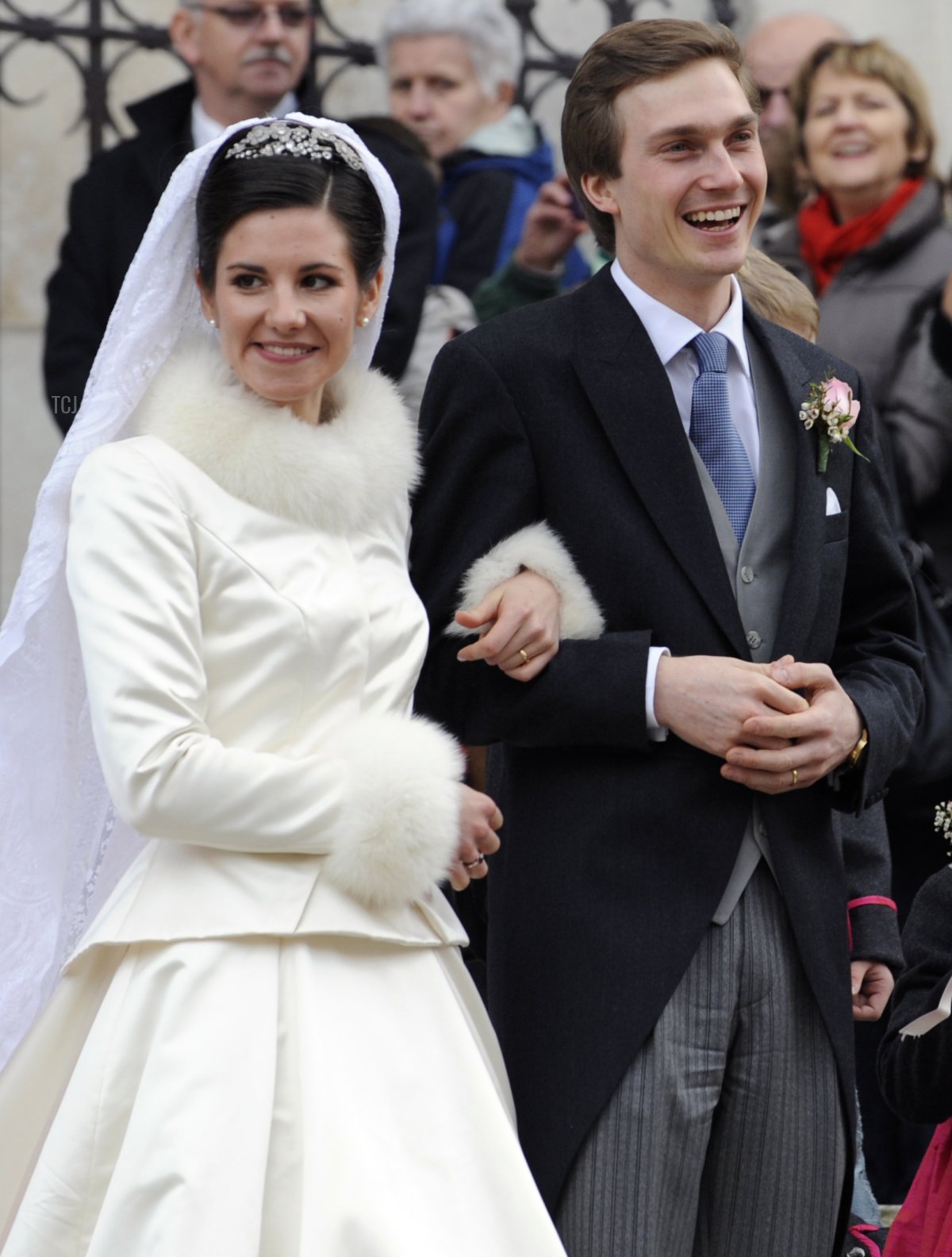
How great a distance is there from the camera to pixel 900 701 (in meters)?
2.97

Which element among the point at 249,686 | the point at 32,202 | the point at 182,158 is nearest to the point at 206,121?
the point at 182,158

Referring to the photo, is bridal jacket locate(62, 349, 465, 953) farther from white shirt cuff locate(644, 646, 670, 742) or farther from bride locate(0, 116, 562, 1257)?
white shirt cuff locate(644, 646, 670, 742)

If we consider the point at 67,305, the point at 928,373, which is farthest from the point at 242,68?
the point at 928,373

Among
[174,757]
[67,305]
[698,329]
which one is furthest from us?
[67,305]

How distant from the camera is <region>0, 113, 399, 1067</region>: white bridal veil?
9.18 feet

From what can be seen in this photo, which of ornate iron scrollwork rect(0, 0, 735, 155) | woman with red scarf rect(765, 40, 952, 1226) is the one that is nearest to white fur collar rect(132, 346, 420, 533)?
woman with red scarf rect(765, 40, 952, 1226)

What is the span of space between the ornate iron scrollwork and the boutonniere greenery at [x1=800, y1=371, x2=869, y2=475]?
125 inches

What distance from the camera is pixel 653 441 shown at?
287 cm

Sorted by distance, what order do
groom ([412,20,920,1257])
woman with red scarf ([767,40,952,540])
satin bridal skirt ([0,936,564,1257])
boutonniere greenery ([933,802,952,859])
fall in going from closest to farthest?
satin bridal skirt ([0,936,564,1257])
groom ([412,20,920,1257])
boutonniere greenery ([933,802,952,859])
woman with red scarf ([767,40,952,540])

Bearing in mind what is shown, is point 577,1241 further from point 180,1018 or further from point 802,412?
point 802,412

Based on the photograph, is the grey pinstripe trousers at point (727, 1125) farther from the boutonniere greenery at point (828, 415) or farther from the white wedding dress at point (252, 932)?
the boutonniere greenery at point (828, 415)

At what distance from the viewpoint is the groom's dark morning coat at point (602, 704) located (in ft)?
9.07

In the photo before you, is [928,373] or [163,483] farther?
[928,373]

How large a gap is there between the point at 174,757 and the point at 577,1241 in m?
0.88
